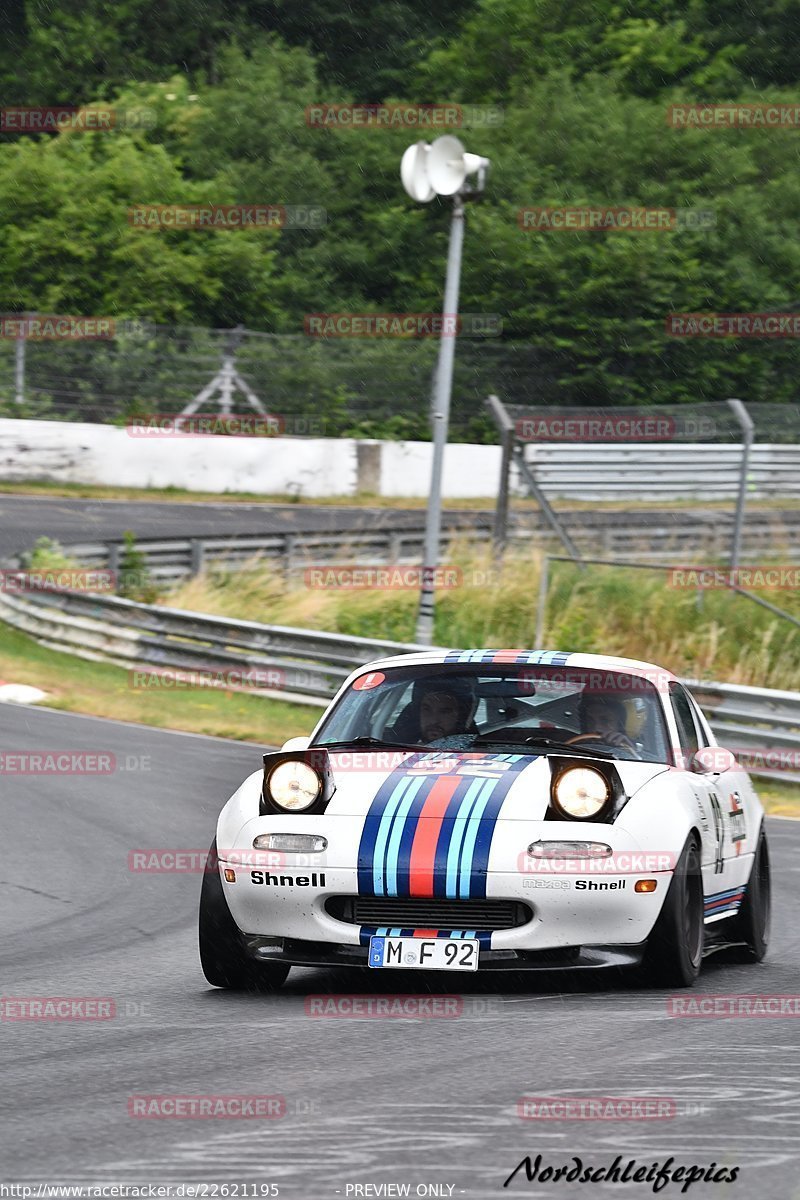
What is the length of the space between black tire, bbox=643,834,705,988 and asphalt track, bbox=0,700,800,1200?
0.30ft

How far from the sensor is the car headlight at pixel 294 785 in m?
7.03

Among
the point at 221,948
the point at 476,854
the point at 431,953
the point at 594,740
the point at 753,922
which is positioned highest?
the point at 594,740

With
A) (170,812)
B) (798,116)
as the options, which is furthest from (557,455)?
(798,116)

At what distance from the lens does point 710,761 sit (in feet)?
26.5

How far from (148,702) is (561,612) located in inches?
179

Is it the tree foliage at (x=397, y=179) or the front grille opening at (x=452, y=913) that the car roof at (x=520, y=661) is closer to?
the front grille opening at (x=452, y=913)

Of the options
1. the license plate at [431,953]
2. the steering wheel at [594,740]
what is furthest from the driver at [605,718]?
the license plate at [431,953]

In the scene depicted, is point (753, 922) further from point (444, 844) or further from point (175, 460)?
point (175, 460)

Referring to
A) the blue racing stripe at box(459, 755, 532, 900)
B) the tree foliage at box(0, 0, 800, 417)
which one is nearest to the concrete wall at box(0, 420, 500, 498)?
the tree foliage at box(0, 0, 800, 417)

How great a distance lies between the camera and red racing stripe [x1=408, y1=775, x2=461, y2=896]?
659 centimetres

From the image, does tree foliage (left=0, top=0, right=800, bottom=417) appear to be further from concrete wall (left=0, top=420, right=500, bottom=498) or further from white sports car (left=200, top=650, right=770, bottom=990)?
white sports car (left=200, top=650, right=770, bottom=990)

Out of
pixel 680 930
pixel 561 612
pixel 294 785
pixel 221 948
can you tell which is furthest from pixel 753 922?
pixel 561 612

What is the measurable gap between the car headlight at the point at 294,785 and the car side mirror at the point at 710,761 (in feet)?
5.53

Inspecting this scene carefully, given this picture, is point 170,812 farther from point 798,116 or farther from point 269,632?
point 798,116
